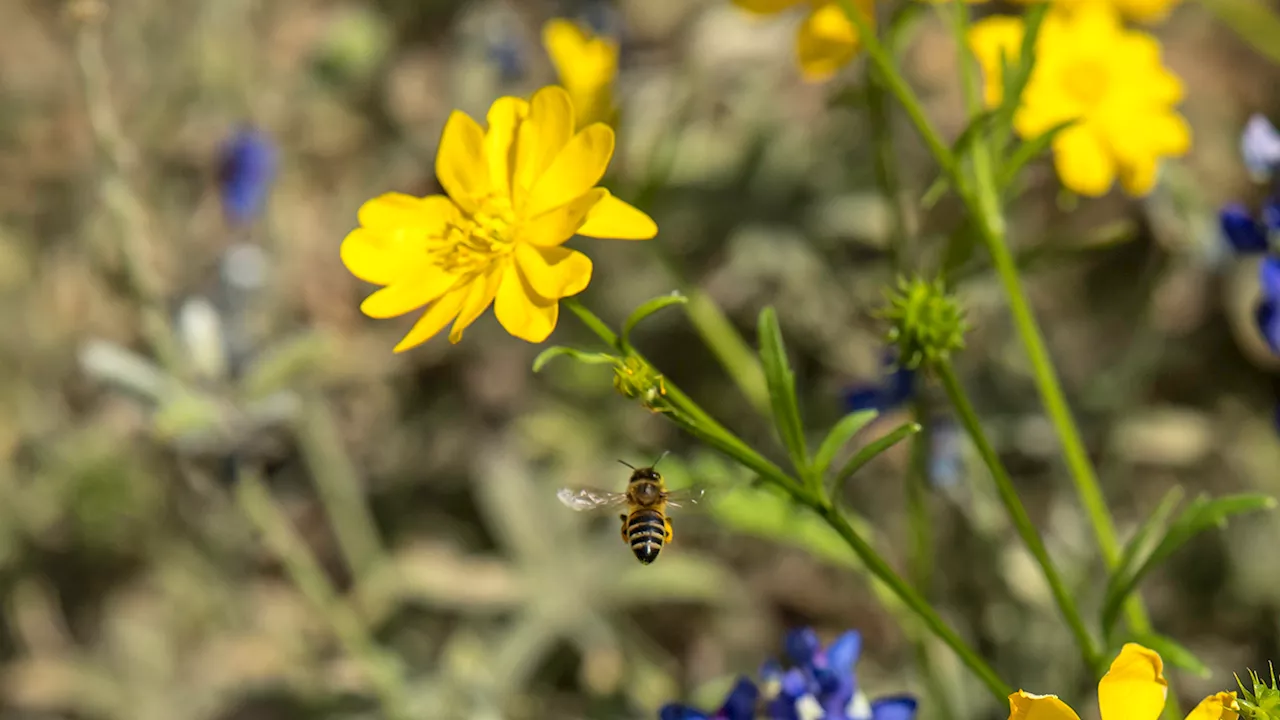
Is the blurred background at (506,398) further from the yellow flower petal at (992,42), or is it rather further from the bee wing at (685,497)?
the bee wing at (685,497)

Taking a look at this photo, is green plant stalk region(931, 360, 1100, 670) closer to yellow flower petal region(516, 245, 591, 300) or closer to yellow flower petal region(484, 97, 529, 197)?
yellow flower petal region(516, 245, 591, 300)

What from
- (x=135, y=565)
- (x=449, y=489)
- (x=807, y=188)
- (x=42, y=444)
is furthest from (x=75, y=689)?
(x=807, y=188)

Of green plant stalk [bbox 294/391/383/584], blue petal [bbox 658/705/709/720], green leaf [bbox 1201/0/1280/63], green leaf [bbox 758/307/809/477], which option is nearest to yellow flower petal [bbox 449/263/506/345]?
green leaf [bbox 758/307/809/477]

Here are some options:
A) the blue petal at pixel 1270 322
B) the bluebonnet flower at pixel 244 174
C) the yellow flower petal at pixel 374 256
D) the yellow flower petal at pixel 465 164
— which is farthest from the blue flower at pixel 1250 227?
the bluebonnet flower at pixel 244 174

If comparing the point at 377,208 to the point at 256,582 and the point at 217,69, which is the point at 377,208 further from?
the point at 217,69

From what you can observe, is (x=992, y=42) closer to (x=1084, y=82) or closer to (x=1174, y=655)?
(x=1084, y=82)

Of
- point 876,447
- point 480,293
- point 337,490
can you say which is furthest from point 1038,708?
point 337,490

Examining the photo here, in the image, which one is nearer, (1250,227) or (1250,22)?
(1250,227)
